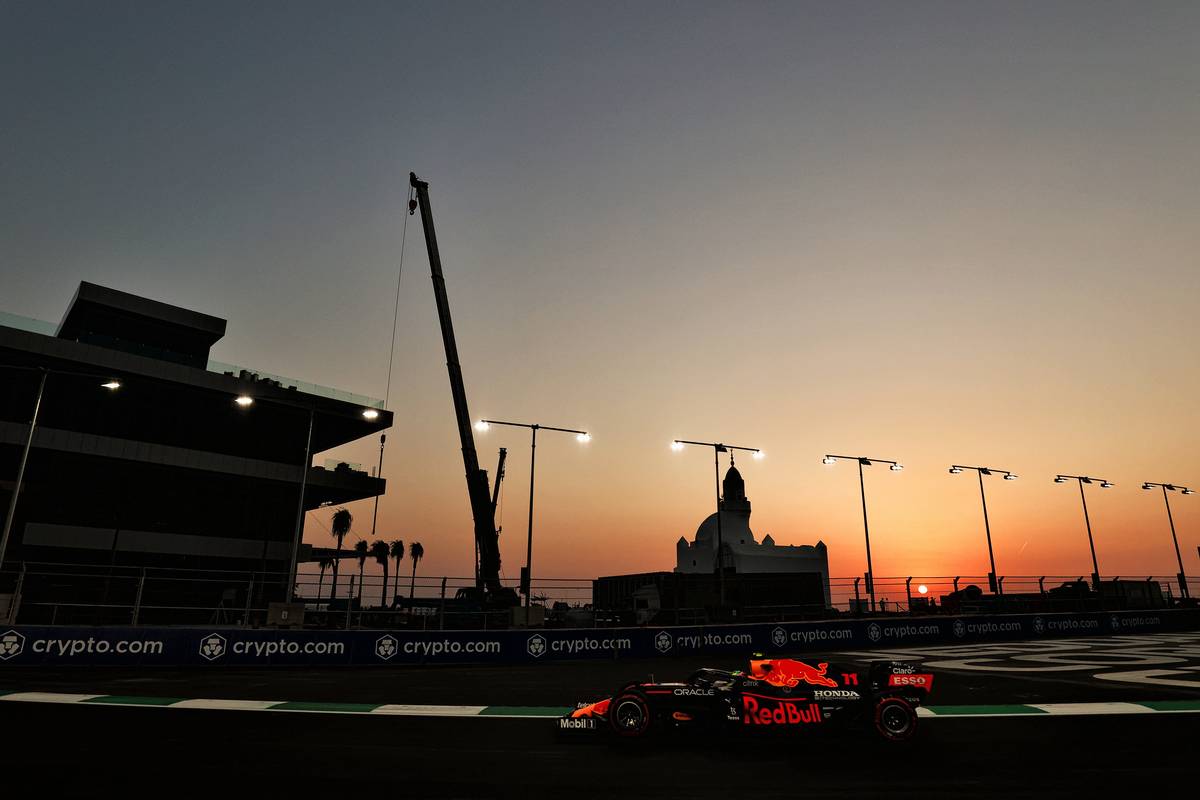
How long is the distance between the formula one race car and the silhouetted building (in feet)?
103

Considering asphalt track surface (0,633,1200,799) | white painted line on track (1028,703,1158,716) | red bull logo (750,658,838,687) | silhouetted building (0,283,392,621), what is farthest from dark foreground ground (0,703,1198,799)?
silhouetted building (0,283,392,621)

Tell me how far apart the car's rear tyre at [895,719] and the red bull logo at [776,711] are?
87cm

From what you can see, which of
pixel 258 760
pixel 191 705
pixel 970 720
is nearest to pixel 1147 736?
pixel 970 720

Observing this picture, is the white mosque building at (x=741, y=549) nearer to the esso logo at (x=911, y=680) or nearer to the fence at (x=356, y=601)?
the fence at (x=356, y=601)

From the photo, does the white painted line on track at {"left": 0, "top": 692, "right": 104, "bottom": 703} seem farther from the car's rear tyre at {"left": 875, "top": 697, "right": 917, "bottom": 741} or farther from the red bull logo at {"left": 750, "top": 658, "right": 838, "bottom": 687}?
the car's rear tyre at {"left": 875, "top": 697, "right": 917, "bottom": 741}

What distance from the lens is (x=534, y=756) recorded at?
863 centimetres

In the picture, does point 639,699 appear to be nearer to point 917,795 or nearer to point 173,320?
point 917,795

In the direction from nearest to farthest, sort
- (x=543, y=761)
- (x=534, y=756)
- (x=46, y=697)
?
(x=543, y=761) → (x=534, y=756) → (x=46, y=697)

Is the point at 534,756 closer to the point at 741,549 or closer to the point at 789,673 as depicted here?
the point at 789,673

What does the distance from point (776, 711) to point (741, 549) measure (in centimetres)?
10996

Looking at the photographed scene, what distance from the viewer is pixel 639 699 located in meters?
9.48

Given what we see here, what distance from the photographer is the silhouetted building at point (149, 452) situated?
38.5m

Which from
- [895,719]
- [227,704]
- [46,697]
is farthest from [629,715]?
[46,697]

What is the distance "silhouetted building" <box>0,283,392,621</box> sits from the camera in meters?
38.5
